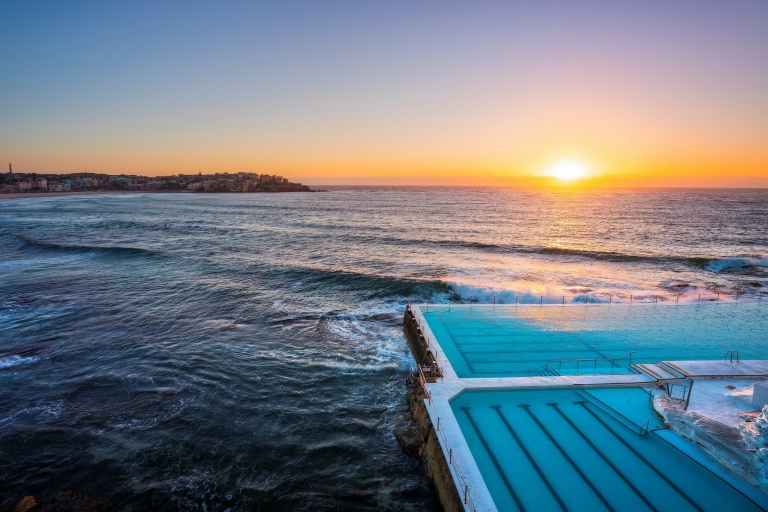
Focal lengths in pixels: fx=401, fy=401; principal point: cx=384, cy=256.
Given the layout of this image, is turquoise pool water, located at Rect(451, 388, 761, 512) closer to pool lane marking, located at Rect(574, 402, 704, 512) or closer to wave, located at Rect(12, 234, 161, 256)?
pool lane marking, located at Rect(574, 402, 704, 512)

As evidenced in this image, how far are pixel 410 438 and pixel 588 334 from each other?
8.24 metres

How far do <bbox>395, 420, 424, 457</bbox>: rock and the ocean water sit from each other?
36 centimetres

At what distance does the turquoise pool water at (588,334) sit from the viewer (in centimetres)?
1226

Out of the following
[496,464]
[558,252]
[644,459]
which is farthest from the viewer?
[558,252]

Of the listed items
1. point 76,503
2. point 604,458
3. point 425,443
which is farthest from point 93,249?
point 604,458

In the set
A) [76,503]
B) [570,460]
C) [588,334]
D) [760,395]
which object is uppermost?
[760,395]

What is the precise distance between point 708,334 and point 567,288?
9.80 meters

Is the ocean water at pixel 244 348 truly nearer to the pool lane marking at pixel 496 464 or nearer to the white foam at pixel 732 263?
the white foam at pixel 732 263

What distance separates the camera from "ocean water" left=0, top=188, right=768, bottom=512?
912cm

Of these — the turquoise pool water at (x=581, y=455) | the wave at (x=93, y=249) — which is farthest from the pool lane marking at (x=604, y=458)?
the wave at (x=93, y=249)

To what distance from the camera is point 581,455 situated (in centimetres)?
810

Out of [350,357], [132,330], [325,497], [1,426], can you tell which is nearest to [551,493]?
[325,497]

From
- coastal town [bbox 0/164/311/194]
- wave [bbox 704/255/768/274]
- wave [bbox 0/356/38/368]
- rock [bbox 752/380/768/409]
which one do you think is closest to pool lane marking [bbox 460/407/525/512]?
rock [bbox 752/380/768/409]

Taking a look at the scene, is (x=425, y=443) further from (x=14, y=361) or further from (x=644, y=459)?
(x=14, y=361)
